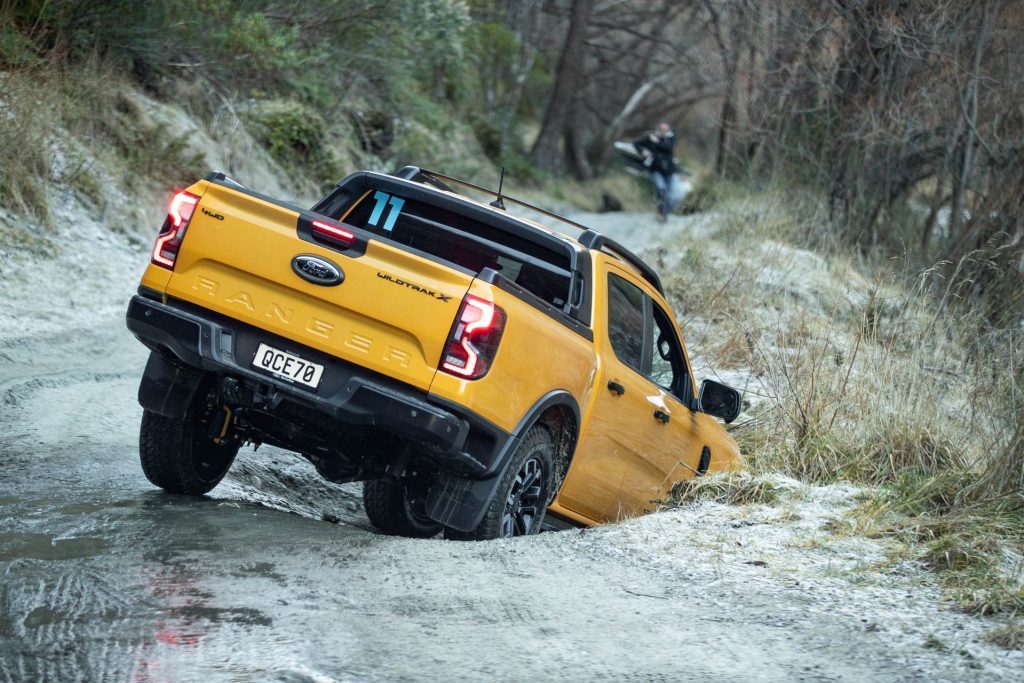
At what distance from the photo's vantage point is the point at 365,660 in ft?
12.8

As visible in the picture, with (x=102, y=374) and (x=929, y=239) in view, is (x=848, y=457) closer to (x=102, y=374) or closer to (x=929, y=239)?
(x=102, y=374)

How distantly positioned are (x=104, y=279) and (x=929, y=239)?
1137cm

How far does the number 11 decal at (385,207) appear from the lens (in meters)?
6.71

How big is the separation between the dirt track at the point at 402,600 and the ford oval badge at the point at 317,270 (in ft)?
3.60

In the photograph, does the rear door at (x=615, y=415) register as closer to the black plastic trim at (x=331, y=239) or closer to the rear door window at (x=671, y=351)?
the rear door window at (x=671, y=351)

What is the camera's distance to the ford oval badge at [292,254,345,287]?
5164 millimetres

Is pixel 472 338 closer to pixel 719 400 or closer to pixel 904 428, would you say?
pixel 719 400

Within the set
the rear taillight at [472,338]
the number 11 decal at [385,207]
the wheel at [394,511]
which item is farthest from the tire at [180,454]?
the rear taillight at [472,338]

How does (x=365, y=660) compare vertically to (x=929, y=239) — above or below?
below

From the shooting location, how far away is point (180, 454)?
19.6 feet

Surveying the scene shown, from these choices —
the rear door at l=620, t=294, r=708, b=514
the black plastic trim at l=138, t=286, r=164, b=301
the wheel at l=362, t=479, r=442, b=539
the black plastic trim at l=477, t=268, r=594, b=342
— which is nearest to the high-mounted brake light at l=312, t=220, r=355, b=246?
the black plastic trim at l=477, t=268, r=594, b=342

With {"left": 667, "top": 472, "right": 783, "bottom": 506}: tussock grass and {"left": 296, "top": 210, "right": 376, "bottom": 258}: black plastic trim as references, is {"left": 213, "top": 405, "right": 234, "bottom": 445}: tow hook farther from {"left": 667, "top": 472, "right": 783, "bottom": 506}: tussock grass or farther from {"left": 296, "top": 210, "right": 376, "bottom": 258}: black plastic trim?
{"left": 667, "top": 472, "right": 783, "bottom": 506}: tussock grass

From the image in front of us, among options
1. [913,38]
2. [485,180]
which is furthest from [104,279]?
[485,180]

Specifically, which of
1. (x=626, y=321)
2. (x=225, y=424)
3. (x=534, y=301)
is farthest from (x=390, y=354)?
(x=626, y=321)
